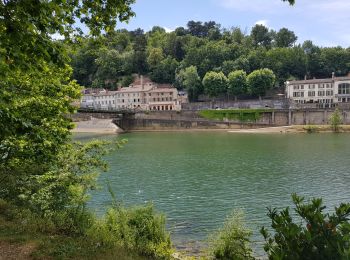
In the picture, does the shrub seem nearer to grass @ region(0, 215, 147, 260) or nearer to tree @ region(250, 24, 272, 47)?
grass @ region(0, 215, 147, 260)

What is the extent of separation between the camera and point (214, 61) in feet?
490

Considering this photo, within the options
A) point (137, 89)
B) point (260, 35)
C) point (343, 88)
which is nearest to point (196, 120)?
point (137, 89)

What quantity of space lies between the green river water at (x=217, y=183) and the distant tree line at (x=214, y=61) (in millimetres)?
82240

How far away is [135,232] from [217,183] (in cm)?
1899

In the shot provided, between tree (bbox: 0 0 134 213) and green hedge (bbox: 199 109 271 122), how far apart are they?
9507 cm

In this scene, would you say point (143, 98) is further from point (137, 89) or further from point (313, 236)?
point (313, 236)

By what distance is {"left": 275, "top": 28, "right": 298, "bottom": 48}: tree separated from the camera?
182 m

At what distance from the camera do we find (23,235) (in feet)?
38.7

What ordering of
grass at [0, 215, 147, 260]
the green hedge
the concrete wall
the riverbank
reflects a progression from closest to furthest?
grass at [0, 215, 147, 260]
the riverbank
the concrete wall
the green hedge

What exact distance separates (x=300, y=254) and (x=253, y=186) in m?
25.1

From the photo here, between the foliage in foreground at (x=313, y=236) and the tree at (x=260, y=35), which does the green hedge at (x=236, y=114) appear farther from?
the foliage in foreground at (x=313, y=236)

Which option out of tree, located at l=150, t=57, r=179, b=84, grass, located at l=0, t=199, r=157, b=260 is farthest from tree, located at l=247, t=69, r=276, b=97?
grass, located at l=0, t=199, r=157, b=260

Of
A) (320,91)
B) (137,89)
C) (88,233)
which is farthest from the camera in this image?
(137,89)

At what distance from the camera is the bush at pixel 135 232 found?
1265cm
